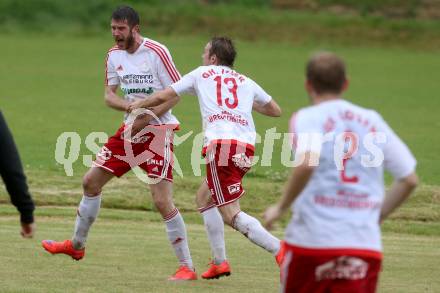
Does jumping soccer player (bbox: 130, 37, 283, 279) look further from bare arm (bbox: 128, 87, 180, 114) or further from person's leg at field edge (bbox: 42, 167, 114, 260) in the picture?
person's leg at field edge (bbox: 42, 167, 114, 260)

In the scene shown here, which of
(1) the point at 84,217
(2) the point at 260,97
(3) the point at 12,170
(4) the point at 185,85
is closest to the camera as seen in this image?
(3) the point at 12,170

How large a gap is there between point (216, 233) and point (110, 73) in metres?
1.95

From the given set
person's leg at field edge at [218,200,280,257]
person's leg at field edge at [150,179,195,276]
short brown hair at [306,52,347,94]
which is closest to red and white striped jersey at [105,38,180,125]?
person's leg at field edge at [150,179,195,276]

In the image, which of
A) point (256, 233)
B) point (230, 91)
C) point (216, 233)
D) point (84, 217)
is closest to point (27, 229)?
point (256, 233)

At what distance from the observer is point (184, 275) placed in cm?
1069

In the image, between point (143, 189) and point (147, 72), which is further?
point (143, 189)

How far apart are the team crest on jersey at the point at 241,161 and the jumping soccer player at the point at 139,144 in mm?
894

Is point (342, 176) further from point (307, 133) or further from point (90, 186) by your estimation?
point (90, 186)

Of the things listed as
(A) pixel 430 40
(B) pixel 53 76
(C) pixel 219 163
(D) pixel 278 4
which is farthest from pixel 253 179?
(D) pixel 278 4

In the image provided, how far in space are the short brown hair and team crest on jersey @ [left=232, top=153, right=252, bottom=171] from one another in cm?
364

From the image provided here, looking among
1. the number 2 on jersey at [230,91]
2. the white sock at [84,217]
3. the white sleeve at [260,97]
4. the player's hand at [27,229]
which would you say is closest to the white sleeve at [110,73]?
the white sock at [84,217]

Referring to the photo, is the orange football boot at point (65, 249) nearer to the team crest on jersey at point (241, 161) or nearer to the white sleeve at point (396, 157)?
the team crest on jersey at point (241, 161)

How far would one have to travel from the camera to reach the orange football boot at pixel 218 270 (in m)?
10.5

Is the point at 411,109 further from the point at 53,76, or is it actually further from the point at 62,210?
the point at 62,210
